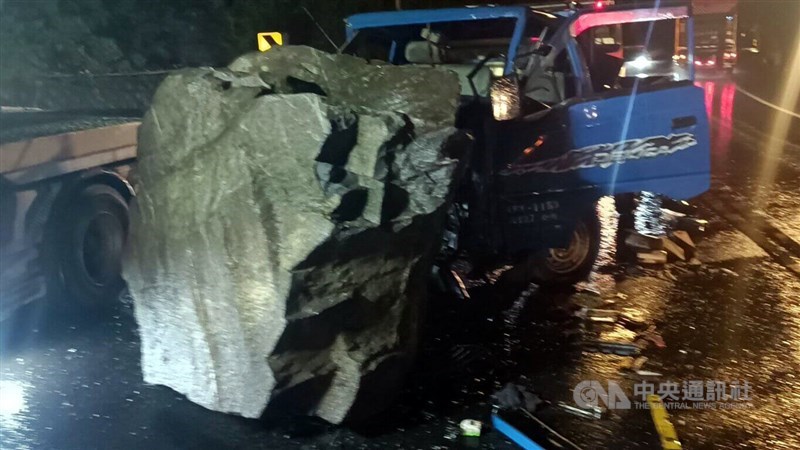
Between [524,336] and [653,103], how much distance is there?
1975 mm

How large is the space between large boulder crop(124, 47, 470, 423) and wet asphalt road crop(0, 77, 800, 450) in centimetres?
25

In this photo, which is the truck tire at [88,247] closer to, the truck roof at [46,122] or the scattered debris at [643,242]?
the truck roof at [46,122]

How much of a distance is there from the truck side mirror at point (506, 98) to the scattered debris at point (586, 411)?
6.16 ft

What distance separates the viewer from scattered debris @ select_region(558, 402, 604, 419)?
13.3 ft

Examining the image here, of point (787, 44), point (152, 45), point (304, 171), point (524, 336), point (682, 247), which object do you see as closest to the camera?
point (304, 171)

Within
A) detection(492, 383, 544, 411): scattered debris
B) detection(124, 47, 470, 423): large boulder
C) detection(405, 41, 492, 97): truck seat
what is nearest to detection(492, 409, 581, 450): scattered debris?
detection(492, 383, 544, 411): scattered debris

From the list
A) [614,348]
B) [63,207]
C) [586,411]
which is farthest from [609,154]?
[63,207]

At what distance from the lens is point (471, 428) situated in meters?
3.86

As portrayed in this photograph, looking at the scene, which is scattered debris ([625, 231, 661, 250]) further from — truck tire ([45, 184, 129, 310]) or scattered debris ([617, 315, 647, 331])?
truck tire ([45, 184, 129, 310])

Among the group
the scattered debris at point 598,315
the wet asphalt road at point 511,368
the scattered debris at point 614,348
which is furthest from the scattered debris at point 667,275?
the scattered debris at point 614,348

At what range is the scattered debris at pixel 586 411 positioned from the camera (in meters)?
4.05

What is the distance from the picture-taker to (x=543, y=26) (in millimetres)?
5887

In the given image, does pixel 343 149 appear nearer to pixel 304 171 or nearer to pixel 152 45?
pixel 304 171

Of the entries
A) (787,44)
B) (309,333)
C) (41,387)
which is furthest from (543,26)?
(787,44)
